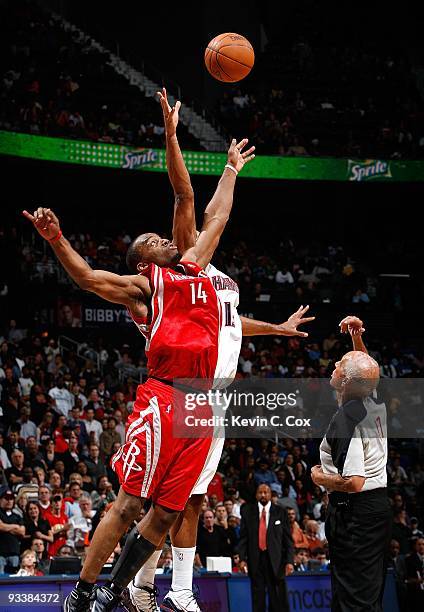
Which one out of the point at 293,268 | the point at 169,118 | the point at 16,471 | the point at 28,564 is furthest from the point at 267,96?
the point at 169,118

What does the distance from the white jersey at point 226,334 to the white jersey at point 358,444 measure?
0.75 metres

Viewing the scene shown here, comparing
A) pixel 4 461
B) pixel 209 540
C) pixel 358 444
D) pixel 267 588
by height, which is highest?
pixel 4 461

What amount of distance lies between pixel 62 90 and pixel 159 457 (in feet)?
55.8

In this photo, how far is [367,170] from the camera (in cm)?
2252

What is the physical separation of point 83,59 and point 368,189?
7966mm

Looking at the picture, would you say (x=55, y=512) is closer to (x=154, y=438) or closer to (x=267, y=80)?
(x=154, y=438)

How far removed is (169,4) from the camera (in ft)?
87.7

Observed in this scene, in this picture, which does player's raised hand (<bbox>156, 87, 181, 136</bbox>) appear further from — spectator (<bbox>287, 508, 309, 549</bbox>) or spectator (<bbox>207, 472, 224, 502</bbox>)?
spectator (<bbox>207, 472, 224, 502</bbox>)

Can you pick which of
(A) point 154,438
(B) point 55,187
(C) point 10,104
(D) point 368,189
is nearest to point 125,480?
(A) point 154,438

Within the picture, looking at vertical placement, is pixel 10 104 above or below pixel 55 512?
above

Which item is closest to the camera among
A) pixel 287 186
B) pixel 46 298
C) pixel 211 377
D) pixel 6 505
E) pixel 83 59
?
pixel 211 377

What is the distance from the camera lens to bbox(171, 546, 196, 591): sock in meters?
5.56

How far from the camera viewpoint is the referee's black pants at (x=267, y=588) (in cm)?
1075

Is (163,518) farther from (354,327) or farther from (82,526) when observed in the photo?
(82,526)
